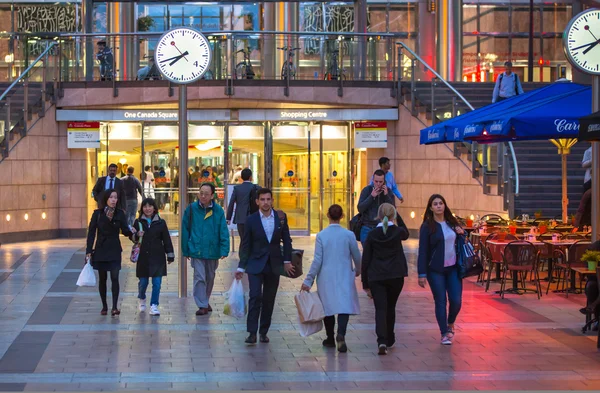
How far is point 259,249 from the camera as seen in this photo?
458 inches

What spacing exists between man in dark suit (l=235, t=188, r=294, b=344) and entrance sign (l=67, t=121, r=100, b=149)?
17.0 m

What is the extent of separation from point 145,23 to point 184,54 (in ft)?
54.8

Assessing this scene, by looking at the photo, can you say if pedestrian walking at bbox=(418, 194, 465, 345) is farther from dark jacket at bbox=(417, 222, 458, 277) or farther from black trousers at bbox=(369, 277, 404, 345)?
black trousers at bbox=(369, 277, 404, 345)

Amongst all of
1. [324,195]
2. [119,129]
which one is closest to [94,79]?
[119,129]

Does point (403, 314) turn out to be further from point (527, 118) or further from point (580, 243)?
point (527, 118)

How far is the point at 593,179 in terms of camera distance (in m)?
14.3

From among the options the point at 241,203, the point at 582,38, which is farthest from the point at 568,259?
the point at 241,203

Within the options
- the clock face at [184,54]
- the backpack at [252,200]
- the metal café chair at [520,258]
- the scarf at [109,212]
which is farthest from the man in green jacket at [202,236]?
the metal café chair at [520,258]

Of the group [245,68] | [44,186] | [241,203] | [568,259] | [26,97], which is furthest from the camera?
[44,186]

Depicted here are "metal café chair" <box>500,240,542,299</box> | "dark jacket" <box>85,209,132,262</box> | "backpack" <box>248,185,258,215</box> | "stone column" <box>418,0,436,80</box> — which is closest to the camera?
"dark jacket" <box>85,209,132,262</box>

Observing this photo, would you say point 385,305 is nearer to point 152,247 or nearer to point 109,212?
point 152,247

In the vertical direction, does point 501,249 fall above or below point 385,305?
above

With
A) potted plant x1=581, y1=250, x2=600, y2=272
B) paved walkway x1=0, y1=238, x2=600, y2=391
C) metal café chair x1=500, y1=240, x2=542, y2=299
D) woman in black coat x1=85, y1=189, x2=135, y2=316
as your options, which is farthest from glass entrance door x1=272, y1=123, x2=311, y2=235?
potted plant x1=581, y1=250, x2=600, y2=272

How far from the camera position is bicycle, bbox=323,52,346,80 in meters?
27.7
